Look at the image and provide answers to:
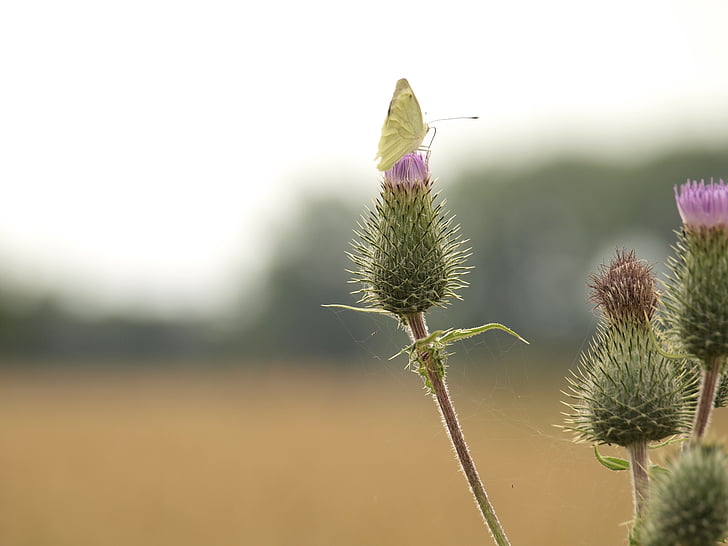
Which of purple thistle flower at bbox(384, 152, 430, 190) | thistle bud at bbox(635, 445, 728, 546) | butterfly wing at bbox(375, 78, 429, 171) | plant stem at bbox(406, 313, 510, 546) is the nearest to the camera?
thistle bud at bbox(635, 445, 728, 546)

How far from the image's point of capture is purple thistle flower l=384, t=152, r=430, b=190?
6402 mm

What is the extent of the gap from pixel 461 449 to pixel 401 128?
2.44 metres

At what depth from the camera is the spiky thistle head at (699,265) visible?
175 inches

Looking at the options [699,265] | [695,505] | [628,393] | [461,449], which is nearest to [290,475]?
[628,393]

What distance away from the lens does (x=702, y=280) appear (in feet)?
15.7

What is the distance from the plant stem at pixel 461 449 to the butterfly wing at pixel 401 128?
5.81ft

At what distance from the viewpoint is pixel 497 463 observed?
106 feet

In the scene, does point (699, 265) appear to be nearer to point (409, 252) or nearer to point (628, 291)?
point (628, 291)

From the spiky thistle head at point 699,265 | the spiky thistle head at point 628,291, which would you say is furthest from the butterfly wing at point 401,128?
the spiky thistle head at point 699,265

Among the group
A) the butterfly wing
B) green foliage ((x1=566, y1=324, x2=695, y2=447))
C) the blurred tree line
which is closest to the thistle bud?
green foliage ((x1=566, y1=324, x2=695, y2=447))

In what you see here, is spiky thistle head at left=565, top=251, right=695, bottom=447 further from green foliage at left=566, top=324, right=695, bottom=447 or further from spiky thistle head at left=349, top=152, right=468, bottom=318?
spiky thistle head at left=349, top=152, right=468, bottom=318

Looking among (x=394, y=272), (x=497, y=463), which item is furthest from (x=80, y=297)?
(x=394, y=272)

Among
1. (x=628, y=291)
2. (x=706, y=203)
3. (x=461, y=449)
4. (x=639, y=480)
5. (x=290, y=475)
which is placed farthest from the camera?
(x=290, y=475)

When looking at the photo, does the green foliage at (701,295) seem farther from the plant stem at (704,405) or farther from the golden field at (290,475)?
the golden field at (290,475)
